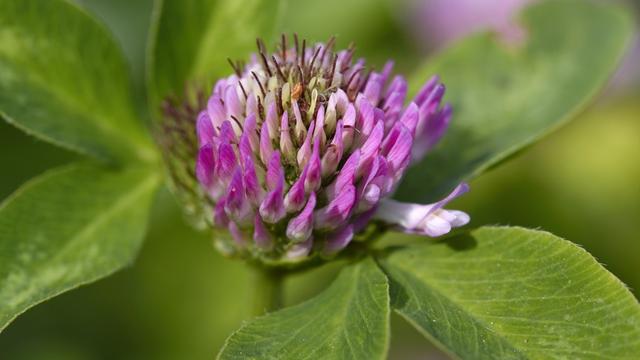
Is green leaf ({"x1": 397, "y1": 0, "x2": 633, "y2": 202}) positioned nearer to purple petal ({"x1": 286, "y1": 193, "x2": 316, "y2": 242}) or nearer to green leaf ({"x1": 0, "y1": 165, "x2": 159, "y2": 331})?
purple petal ({"x1": 286, "y1": 193, "x2": 316, "y2": 242})

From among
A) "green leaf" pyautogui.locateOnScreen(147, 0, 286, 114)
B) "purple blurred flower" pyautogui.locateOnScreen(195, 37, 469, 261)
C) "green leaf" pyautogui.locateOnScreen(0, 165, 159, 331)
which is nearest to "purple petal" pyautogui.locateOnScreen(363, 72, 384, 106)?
"purple blurred flower" pyautogui.locateOnScreen(195, 37, 469, 261)

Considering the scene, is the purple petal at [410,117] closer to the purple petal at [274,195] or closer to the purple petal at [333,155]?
the purple petal at [333,155]

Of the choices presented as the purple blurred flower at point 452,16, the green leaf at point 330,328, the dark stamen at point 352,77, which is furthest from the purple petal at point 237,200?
the purple blurred flower at point 452,16

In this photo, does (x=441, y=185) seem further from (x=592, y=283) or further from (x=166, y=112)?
(x=166, y=112)

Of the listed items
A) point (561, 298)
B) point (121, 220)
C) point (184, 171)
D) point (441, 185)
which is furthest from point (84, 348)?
point (561, 298)

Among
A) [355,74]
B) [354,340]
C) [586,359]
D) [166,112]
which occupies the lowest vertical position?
[586,359]
